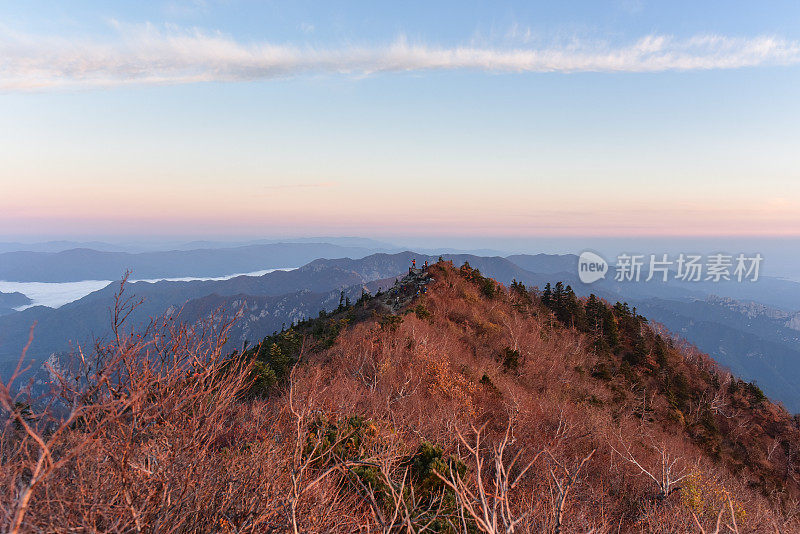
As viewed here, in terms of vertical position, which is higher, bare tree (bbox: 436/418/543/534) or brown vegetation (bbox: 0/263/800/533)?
bare tree (bbox: 436/418/543/534)

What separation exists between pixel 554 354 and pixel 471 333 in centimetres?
1202

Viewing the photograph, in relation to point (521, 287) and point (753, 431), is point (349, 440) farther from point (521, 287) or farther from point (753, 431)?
point (753, 431)

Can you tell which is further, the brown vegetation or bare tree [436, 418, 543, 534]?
the brown vegetation

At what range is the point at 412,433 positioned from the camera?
20406 millimetres

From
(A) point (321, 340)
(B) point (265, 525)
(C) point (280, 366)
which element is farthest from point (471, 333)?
(B) point (265, 525)

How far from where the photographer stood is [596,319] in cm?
5928

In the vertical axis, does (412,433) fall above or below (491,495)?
below

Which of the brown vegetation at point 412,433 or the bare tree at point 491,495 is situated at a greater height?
the bare tree at point 491,495

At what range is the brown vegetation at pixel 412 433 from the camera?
761 cm

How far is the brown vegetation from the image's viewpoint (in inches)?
299

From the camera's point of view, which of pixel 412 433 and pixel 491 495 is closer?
pixel 491 495

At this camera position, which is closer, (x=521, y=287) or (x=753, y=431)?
(x=753, y=431)

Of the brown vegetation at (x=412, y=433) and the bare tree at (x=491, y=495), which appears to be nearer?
the bare tree at (x=491, y=495)

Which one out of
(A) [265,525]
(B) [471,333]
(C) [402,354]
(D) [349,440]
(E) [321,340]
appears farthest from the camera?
(B) [471,333]
